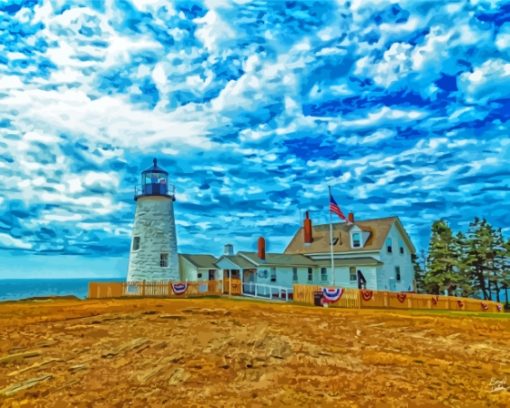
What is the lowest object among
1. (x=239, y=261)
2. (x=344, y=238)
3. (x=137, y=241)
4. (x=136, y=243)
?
(x=239, y=261)

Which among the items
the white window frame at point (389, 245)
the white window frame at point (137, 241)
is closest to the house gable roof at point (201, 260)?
the white window frame at point (137, 241)

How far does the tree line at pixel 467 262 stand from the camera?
43969mm

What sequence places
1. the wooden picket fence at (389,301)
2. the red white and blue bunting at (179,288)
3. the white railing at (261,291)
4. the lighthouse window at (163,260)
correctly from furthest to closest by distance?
the white railing at (261,291)
the lighthouse window at (163,260)
the red white and blue bunting at (179,288)
the wooden picket fence at (389,301)

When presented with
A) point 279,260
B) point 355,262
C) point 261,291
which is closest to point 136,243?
point 261,291

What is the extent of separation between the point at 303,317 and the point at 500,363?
9248 millimetres

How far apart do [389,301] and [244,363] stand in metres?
21.8

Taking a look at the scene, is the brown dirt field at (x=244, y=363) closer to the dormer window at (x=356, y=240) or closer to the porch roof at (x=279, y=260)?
the porch roof at (x=279, y=260)

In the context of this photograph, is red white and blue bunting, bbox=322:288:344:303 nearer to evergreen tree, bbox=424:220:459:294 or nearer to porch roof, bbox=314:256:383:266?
porch roof, bbox=314:256:383:266

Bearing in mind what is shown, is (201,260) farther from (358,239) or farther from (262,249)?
(358,239)

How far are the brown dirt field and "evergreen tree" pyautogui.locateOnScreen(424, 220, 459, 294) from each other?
2839 cm

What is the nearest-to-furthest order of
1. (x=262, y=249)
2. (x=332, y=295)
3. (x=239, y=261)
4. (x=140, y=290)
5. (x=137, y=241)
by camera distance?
(x=332, y=295), (x=140, y=290), (x=137, y=241), (x=239, y=261), (x=262, y=249)

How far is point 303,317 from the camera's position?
19406mm

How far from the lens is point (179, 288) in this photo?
108 ft

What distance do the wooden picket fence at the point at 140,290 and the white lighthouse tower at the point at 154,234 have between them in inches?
47.6
